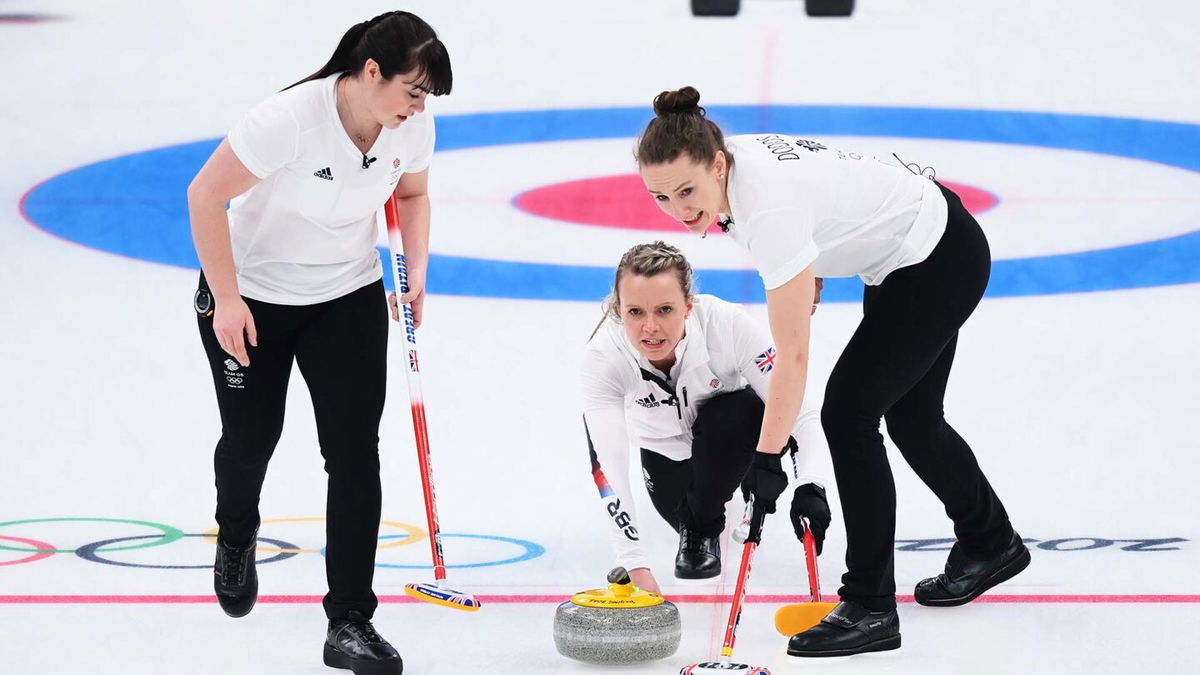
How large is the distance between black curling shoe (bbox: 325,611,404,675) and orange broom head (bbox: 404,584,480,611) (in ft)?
0.48

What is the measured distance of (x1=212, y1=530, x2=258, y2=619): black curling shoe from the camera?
12.2 feet

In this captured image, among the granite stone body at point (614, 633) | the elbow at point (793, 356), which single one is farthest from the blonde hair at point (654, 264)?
the granite stone body at point (614, 633)

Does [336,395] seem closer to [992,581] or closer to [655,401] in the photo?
[655,401]

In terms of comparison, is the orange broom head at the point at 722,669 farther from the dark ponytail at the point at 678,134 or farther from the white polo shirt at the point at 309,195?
the white polo shirt at the point at 309,195

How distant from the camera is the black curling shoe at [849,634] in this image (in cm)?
347

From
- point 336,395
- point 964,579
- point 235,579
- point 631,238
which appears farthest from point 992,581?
point 631,238

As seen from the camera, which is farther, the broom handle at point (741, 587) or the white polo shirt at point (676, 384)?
the white polo shirt at point (676, 384)

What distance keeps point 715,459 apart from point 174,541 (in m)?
1.57

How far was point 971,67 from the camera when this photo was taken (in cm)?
999

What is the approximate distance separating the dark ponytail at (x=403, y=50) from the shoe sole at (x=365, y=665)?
4.05 feet

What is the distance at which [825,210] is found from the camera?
3350 millimetres

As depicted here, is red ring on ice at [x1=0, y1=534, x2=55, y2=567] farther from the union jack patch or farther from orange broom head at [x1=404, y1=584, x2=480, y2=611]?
the union jack patch

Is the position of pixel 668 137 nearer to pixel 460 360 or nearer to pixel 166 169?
pixel 460 360

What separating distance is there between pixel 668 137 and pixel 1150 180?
5755 millimetres
